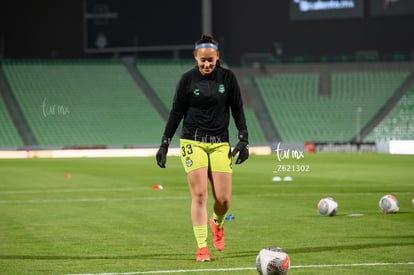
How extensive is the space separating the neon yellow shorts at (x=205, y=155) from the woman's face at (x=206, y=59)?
2.79 feet

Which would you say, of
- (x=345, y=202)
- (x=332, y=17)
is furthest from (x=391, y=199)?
(x=332, y=17)

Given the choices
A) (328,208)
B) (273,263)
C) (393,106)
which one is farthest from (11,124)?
(273,263)

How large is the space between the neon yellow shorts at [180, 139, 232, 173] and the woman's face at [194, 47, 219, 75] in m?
0.85

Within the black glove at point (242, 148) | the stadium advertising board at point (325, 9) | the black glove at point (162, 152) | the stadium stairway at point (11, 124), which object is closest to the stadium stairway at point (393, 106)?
the stadium advertising board at point (325, 9)

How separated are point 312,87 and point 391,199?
158 feet

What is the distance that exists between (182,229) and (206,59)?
455cm

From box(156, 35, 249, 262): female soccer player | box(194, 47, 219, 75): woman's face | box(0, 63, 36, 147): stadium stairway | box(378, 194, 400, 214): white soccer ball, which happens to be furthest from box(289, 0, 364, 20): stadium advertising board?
box(194, 47, 219, 75): woman's face

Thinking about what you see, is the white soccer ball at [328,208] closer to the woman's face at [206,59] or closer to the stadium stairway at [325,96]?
the woman's face at [206,59]

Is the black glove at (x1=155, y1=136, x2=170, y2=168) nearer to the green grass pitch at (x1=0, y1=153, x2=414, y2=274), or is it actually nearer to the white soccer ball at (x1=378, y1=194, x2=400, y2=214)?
the green grass pitch at (x1=0, y1=153, x2=414, y2=274)

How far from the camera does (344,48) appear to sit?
6109 centimetres

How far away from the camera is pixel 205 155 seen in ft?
33.5

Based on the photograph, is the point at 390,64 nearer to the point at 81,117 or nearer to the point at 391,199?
the point at 81,117

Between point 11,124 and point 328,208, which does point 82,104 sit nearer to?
point 11,124

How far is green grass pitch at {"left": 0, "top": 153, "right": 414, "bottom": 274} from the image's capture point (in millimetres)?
10039
